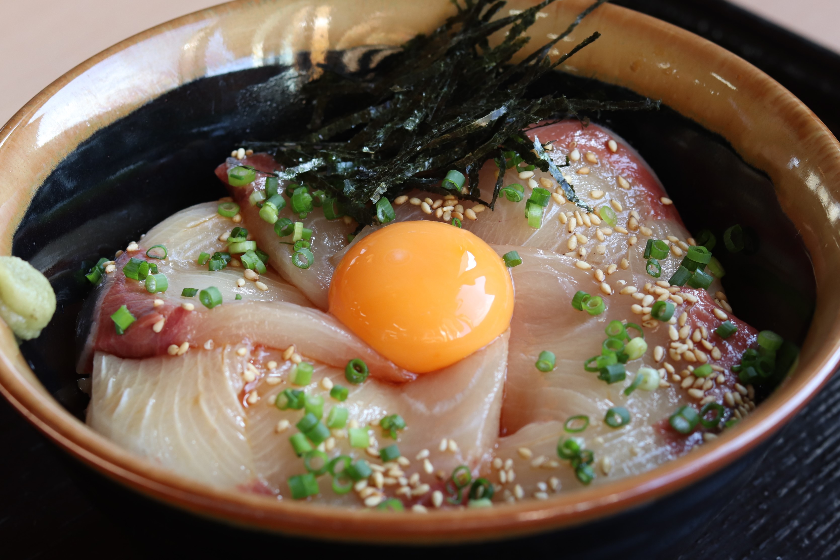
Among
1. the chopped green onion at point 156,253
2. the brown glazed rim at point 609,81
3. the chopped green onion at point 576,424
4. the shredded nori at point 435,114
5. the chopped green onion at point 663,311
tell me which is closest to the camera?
the brown glazed rim at point 609,81

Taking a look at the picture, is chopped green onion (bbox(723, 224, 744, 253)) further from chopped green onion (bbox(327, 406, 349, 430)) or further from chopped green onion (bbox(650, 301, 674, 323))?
chopped green onion (bbox(327, 406, 349, 430))

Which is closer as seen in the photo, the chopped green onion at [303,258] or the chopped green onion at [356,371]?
the chopped green onion at [356,371]

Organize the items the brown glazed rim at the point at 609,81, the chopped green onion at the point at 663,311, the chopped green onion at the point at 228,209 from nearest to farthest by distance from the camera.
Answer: the brown glazed rim at the point at 609,81 → the chopped green onion at the point at 663,311 → the chopped green onion at the point at 228,209

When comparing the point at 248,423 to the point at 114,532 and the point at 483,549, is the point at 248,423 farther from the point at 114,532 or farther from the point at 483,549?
the point at 483,549

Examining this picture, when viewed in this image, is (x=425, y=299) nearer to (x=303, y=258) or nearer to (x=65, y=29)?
(x=303, y=258)

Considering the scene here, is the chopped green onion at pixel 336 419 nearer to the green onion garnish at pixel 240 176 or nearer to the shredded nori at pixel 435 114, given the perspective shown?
the shredded nori at pixel 435 114

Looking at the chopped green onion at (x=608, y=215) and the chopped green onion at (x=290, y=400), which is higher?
the chopped green onion at (x=608, y=215)

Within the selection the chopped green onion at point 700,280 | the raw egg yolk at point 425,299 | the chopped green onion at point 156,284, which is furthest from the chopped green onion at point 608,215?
the chopped green onion at point 156,284
